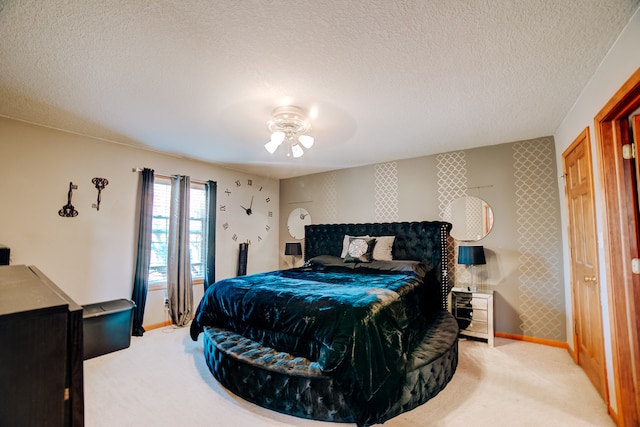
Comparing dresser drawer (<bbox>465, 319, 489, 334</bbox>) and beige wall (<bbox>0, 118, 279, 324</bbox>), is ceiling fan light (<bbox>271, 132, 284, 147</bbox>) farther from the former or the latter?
dresser drawer (<bbox>465, 319, 489, 334</bbox>)

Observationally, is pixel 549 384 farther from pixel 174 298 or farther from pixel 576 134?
pixel 174 298

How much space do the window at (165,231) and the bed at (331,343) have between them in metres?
1.39

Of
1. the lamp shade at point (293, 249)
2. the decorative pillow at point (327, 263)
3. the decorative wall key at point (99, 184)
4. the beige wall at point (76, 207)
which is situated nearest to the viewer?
the beige wall at point (76, 207)

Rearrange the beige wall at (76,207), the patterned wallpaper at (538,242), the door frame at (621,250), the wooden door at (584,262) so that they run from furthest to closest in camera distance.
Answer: the patterned wallpaper at (538,242)
the beige wall at (76,207)
the wooden door at (584,262)
the door frame at (621,250)

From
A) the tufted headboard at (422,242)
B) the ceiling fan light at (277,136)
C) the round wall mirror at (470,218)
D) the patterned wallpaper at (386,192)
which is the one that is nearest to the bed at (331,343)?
the tufted headboard at (422,242)

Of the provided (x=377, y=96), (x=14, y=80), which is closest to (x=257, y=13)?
(x=377, y=96)

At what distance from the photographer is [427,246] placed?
13.2 ft

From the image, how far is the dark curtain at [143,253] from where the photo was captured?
12.2 feet

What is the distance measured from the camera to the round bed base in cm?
198

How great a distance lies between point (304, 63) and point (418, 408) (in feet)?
8.87

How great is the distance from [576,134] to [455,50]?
1702mm

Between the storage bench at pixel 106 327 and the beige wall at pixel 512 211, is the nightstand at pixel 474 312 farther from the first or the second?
the storage bench at pixel 106 327

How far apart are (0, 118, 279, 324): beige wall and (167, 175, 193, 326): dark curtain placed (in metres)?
0.21

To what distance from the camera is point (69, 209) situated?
3.34m
